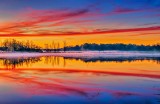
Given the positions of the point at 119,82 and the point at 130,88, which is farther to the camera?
the point at 119,82

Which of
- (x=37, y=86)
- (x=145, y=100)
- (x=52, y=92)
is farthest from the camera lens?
(x=37, y=86)

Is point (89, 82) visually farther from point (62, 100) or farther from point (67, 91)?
point (62, 100)

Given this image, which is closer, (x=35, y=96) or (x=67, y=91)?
(x=35, y=96)

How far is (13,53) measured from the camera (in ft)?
210

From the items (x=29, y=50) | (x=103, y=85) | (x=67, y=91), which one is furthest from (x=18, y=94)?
(x=29, y=50)

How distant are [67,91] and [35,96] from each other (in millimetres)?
1378

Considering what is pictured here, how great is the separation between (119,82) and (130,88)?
68.1 inches

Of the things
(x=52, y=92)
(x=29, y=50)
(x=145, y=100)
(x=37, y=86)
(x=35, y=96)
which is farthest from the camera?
(x=29, y=50)

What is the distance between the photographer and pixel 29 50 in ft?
206

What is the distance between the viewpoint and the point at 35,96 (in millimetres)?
10789

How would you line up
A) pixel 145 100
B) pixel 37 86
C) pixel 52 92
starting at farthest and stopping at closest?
pixel 37 86 < pixel 52 92 < pixel 145 100

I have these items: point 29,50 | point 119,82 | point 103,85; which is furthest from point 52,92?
point 29,50

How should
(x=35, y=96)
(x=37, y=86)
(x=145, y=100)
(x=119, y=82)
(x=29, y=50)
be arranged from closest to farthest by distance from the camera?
(x=145, y=100) → (x=35, y=96) → (x=37, y=86) → (x=119, y=82) → (x=29, y=50)

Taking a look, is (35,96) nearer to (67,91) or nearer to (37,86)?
(67,91)
